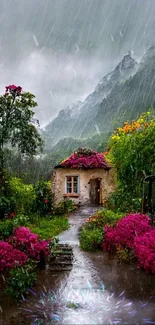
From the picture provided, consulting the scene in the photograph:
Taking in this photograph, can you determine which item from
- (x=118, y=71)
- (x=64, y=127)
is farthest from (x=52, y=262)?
(x=118, y=71)

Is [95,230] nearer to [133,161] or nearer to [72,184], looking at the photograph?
Result: [133,161]

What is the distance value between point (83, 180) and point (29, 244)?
1033cm

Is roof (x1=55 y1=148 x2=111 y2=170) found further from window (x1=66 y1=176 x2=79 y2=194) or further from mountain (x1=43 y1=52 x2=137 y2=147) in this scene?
mountain (x1=43 y1=52 x2=137 y2=147)

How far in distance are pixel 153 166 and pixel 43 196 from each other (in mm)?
6338

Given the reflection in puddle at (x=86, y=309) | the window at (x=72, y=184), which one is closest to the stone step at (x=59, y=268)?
the reflection in puddle at (x=86, y=309)

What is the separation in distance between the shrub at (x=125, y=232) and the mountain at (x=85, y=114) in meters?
73.5

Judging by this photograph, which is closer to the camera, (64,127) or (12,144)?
(12,144)

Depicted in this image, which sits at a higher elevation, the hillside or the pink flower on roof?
the hillside

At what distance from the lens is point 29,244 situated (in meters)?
10.3

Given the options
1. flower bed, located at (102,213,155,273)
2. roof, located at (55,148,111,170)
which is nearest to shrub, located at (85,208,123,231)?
flower bed, located at (102,213,155,273)

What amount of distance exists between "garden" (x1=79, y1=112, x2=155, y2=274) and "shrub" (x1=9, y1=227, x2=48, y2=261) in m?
1.85

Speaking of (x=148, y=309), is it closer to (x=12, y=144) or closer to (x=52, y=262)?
(x=52, y=262)

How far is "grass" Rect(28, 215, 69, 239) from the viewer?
43.0 ft

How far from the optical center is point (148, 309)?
7070mm
